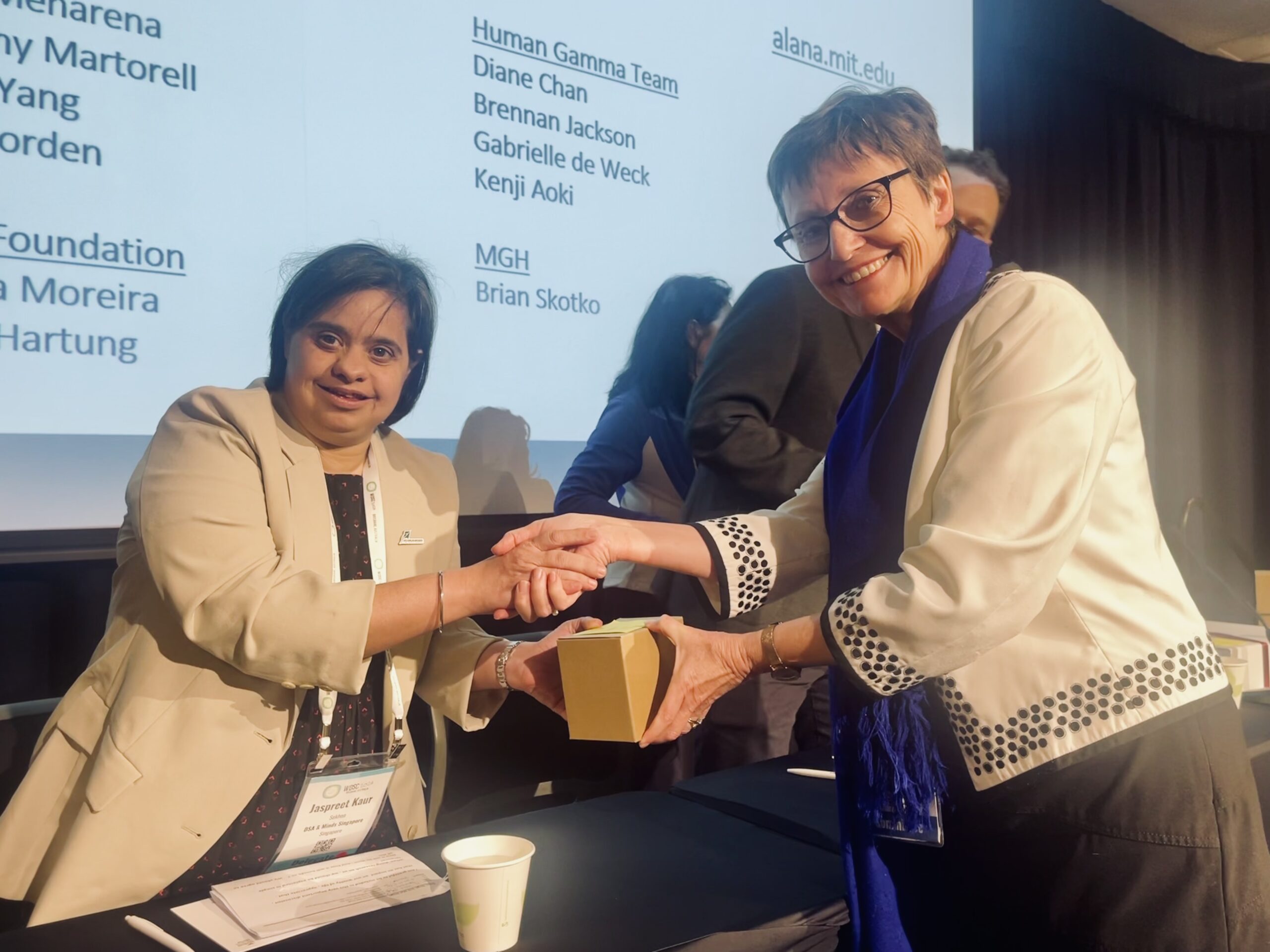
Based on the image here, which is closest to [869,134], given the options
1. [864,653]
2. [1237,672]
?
[864,653]

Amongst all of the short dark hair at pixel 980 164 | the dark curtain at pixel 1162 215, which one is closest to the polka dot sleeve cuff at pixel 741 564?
the short dark hair at pixel 980 164

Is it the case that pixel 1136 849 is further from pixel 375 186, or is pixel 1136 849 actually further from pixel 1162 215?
pixel 1162 215

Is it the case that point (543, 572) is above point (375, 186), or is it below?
below

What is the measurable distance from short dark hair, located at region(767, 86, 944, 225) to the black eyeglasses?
3 centimetres

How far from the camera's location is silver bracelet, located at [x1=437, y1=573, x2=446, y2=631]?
1.39 meters

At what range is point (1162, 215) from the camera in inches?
205

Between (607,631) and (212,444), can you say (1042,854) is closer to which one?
(607,631)

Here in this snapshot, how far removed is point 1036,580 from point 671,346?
5.48 feet

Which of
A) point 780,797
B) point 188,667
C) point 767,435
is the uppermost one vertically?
point 767,435

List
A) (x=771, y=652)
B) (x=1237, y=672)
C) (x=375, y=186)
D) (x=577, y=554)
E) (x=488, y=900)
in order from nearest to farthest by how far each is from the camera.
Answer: (x=488, y=900), (x=771, y=652), (x=577, y=554), (x=1237, y=672), (x=375, y=186)

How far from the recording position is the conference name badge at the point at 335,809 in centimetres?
131

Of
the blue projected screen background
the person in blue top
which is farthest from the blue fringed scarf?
the blue projected screen background

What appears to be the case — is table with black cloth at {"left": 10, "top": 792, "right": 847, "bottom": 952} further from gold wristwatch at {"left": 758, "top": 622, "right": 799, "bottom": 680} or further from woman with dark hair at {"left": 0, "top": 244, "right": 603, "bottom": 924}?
gold wristwatch at {"left": 758, "top": 622, "right": 799, "bottom": 680}

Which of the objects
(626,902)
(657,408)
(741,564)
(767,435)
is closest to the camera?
(626,902)
